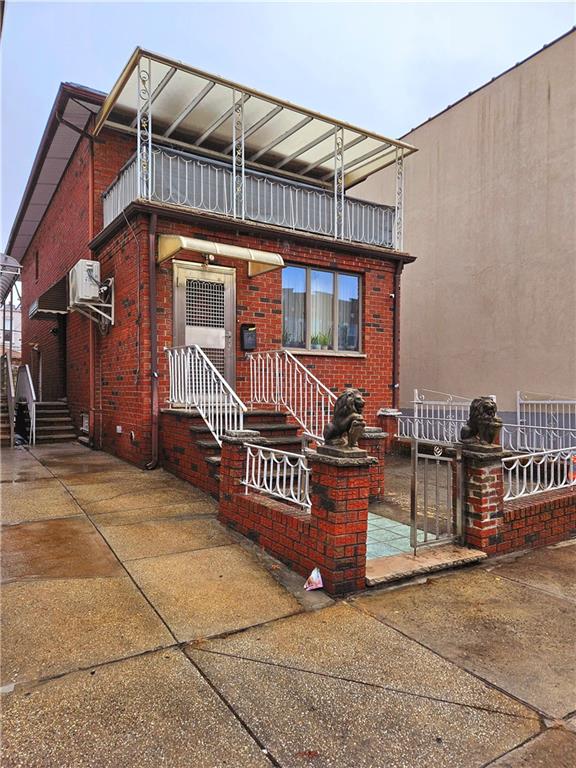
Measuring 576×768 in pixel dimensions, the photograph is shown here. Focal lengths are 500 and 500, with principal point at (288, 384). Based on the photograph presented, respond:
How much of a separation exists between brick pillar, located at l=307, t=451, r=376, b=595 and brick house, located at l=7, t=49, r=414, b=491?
2390 mm

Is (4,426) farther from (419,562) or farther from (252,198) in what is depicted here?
(419,562)

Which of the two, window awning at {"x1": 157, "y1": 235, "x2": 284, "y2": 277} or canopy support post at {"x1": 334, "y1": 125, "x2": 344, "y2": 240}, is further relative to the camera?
canopy support post at {"x1": 334, "y1": 125, "x2": 344, "y2": 240}

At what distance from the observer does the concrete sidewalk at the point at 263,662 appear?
196cm

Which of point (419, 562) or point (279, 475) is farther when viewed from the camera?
point (279, 475)

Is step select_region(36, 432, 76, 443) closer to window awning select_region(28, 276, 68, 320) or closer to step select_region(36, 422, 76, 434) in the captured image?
step select_region(36, 422, 76, 434)

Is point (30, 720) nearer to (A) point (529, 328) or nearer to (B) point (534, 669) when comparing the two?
(B) point (534, 669)

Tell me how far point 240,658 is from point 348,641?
0.62 meters

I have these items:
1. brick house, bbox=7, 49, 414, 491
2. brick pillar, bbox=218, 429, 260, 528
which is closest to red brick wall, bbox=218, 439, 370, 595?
brick pillar, bbox=218, 429, 260, 528

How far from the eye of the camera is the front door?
769 centimetres

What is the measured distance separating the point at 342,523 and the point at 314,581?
0.46 m

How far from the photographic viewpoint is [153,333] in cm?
736

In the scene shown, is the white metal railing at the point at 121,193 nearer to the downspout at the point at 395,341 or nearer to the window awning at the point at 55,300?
the window awning at the point at 55,300

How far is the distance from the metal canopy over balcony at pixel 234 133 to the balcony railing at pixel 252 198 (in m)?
0.05

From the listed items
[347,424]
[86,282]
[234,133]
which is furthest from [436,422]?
[347,424]
